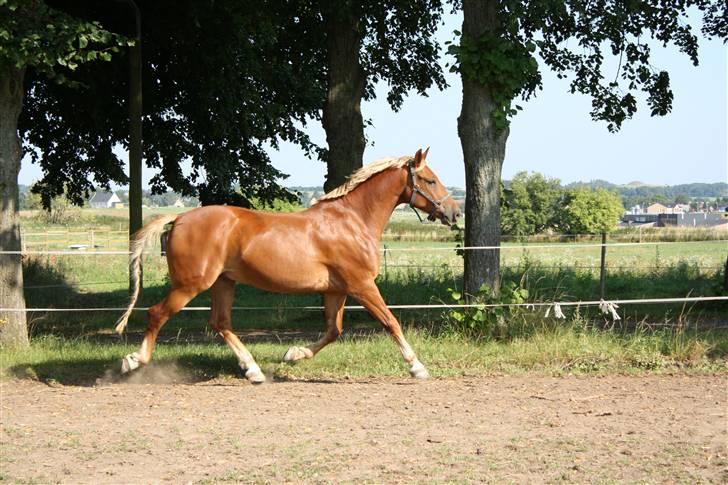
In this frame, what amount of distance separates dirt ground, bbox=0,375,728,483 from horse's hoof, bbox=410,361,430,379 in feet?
0.33

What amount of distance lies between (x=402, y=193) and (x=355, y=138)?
5.54 metres

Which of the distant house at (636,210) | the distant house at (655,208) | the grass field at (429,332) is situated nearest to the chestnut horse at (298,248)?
the grass field at (429,332)

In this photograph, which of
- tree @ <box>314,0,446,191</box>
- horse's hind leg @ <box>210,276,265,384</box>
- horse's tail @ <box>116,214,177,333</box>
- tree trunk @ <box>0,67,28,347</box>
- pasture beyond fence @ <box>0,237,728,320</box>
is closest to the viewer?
horse's tail @ <box>116,214,177,333</box>

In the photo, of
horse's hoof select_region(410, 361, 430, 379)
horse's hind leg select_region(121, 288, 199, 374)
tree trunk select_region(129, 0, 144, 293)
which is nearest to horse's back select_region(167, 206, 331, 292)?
horse's hind leg select_region(121, 288, 199, 374)

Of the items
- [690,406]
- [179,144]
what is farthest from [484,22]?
[179,144]

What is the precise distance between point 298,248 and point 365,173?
3.77 ft

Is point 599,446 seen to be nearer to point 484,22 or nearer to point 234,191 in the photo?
point 484,22

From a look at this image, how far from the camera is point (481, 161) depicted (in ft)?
39.0

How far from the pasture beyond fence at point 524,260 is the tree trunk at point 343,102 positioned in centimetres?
170

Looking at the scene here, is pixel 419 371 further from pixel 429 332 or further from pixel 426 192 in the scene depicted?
pixel 429 332

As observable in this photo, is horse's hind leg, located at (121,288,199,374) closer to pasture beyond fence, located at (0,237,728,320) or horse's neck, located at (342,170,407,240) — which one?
pasture beyond fence, located at (0,237,728,320)

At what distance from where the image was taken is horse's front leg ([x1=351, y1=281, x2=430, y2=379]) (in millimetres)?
9391

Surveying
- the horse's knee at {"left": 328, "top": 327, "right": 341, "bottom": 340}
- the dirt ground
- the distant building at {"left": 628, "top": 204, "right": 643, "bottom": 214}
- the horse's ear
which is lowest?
the dirt ground

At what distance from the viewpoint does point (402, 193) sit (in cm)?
986
